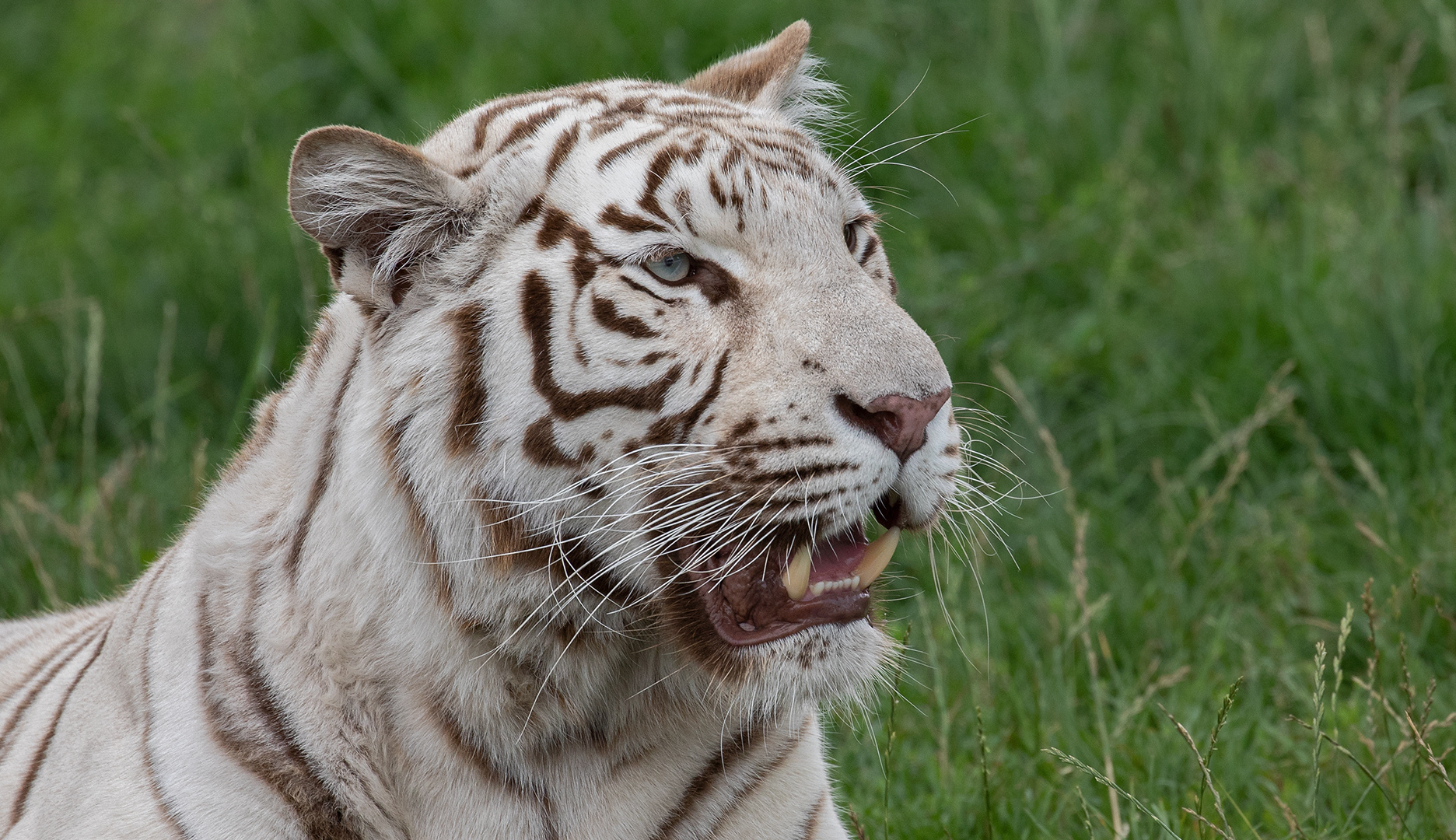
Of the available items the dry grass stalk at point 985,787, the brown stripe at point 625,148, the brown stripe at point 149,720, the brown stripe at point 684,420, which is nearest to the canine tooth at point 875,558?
the brown stripe at point 684,420

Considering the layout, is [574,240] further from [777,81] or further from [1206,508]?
[1206,508]

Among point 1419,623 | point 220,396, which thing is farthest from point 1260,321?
point 220,396

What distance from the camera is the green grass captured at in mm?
3102

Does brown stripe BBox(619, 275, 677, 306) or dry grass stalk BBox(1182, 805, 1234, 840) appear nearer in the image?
brown stripe BBox(619, 275, 677, 306)

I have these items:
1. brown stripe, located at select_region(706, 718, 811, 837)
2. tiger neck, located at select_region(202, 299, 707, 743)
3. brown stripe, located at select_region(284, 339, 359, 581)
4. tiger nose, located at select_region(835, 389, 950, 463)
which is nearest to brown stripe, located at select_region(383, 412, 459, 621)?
tiger neck, located at select_region(202, 299, 707, 743)

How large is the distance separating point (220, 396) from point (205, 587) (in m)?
2.39

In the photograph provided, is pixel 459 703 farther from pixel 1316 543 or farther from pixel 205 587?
pixel 1316 543

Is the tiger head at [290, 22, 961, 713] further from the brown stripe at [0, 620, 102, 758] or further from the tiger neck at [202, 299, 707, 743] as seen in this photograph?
the brown stripe at [0, 620, 102, 758]

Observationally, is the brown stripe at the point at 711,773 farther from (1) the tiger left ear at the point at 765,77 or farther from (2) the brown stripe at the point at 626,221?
(1) the tiger left ear at the point at 765,77

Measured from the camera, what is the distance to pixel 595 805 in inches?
85.5

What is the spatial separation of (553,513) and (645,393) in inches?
8.3

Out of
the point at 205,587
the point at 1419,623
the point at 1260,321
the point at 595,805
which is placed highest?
the point at 205,587

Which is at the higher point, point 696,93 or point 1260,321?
point 696,93

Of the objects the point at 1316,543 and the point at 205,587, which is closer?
the point at 205,587
